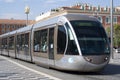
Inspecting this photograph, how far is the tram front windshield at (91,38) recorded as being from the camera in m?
18.7

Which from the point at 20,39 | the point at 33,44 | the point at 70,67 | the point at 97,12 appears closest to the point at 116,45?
the point at 97,12

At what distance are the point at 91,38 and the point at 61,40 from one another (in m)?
1.71

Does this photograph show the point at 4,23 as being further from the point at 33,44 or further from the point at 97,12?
the point at 33,44

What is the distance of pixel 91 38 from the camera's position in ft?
62.1

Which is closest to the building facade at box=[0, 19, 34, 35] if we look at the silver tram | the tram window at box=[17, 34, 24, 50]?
the tram window at box=[17, 34, 24, 50]

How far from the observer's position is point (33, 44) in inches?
1040

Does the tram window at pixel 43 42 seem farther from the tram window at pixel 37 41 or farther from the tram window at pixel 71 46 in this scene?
the tram window at pixel 71 46

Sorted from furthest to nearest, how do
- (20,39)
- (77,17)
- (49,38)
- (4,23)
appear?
(4,23), (20,39), (49,38), (77,17)

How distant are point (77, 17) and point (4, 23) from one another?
165 m

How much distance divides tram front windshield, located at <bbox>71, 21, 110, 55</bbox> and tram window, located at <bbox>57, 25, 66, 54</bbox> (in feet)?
2.24

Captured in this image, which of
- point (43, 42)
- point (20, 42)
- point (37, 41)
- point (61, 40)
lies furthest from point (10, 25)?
point (61, 40)

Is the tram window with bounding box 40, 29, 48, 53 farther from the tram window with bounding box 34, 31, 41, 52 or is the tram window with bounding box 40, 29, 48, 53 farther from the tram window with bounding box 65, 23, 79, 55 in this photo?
the tram window with bounding box 65, 23, 79, 55

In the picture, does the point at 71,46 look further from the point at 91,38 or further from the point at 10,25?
the point at 10,25

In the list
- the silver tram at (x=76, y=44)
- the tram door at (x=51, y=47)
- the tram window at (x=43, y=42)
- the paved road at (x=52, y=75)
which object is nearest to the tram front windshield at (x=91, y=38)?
the silver tram at (x=76, y=44)
